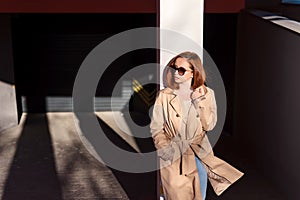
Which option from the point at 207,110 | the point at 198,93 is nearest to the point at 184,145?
the point at 207,110

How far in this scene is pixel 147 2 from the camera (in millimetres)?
6918

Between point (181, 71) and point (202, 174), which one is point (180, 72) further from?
point (202, 174)

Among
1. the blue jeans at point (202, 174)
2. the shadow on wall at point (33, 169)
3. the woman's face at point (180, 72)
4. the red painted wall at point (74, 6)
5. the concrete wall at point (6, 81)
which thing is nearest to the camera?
the woman's face at point (180, 72)

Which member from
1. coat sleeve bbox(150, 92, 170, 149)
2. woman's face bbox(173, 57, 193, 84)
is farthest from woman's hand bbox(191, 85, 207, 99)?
coat sleeve bbox(150, 92, 170, 149)

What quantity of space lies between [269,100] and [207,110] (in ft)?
10.8

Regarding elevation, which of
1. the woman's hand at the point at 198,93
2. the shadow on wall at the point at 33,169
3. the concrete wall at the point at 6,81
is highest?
the woman's hand at the point at 198,93

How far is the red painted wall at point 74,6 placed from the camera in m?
6.73

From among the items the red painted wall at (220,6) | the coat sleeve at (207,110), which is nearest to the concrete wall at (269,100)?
the red painted wall at (220,6)

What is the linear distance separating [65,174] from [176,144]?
11.9 feet

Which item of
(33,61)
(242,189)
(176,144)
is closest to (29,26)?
(33,61)

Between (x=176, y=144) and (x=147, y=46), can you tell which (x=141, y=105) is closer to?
(x=147, y=46)

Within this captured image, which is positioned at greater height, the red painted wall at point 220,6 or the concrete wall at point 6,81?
the red painted wall at point 220,6

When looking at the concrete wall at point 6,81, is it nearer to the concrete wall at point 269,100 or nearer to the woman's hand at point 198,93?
the concrete wall at point 269,100

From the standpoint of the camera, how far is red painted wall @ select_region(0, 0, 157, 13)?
6.73 m
